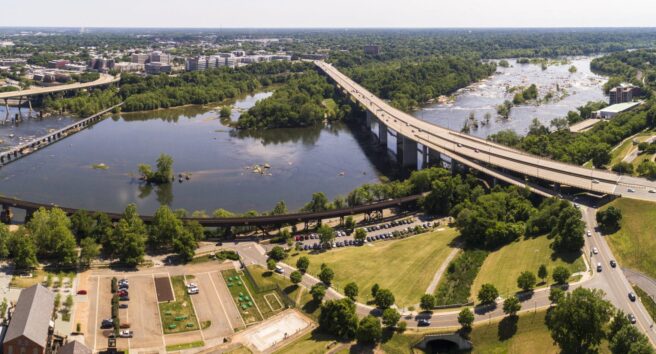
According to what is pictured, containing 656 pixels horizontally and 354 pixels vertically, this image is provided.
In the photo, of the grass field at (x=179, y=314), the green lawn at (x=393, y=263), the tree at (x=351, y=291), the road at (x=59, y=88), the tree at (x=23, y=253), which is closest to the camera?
the grass field at (x=179, y=314)

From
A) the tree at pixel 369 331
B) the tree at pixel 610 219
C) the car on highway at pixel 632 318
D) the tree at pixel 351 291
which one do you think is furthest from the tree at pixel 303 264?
the tree at pixel 610 219

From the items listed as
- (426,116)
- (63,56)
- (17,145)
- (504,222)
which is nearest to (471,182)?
(504,222)

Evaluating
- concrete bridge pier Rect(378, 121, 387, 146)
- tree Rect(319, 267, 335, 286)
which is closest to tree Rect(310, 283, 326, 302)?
tree Rect(319, 267, 335, 286)

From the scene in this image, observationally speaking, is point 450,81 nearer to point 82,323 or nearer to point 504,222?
point 504,222

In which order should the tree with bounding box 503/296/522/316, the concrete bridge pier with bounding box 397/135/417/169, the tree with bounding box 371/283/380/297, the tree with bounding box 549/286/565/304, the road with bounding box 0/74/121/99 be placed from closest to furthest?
the tree with bounding box 549/286/565/304, the tree with bounding box 503/296/522/316, the tree with bounding box 371/283/380/297, the concrete bridge pier with bounding box 397/135/417/169, the road with bounding box 0/74/121/99

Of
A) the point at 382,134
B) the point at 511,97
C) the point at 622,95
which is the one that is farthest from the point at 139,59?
the point at 622,95

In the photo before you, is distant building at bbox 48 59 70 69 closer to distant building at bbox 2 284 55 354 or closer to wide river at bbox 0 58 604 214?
wide river at bbox 0 58 604 214

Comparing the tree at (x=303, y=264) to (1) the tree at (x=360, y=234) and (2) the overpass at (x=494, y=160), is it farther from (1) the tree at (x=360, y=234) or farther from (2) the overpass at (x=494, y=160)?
(2) the overpass at (x=494, y=160)
